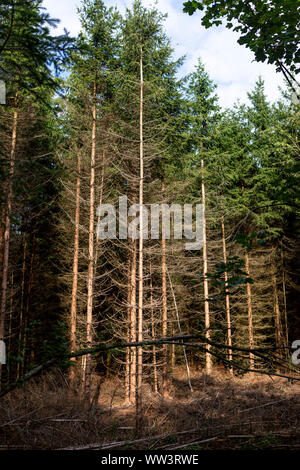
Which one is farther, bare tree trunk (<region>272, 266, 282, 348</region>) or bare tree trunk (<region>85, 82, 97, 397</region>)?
bare tree trunk (<region>272, 266, 282, 348</region>)

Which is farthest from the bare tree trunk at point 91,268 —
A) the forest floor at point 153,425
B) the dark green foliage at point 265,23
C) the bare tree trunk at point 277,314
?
the bare tree trunk at point 277,314

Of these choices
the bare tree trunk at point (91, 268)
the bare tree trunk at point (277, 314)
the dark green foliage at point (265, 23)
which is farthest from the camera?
the bare tree trunk at point (277, 314)

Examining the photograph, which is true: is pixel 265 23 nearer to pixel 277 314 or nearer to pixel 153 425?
pixel 153 425

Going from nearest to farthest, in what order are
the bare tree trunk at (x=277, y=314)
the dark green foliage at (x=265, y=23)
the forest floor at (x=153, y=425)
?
the dark green foliage at (x=265, y=23) → the forest floor at (x=153, y=425) → the bare tree trunk at (x=277, y=314)

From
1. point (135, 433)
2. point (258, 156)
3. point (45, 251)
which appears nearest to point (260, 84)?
point (258, 156)

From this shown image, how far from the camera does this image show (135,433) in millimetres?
7102

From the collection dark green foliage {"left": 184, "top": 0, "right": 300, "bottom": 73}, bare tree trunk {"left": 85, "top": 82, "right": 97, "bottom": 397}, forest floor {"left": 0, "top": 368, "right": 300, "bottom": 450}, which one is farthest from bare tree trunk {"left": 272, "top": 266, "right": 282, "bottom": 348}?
dark green foliage {"left": 184, "top": 0, "right": 300, "bottom": 73}

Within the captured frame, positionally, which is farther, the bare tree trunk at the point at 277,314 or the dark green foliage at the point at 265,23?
the bare tree trunk at the point at 277,314

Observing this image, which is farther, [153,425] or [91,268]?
[91,268]

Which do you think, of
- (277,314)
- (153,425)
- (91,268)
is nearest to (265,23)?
(153,425)

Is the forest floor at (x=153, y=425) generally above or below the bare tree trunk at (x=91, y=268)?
below

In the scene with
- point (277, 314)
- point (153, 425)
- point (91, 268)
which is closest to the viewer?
point (153, 425)

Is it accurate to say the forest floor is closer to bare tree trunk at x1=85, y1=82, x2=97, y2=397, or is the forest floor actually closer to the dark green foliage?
bare tree trunk at x1=85, y1=82, x2=97, y2=397

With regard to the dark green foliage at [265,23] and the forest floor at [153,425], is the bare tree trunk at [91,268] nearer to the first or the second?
the forest floor at [153,425]
